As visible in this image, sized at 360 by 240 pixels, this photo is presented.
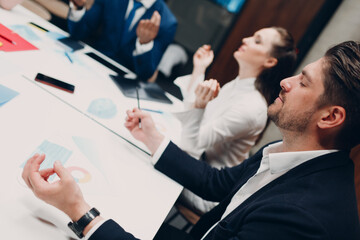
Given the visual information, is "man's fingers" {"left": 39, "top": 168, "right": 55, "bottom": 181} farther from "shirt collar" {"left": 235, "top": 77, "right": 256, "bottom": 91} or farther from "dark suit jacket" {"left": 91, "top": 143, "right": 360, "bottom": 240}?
"shirt collar" {"left": 235, "top": 77, "right": 256, "bottom": 91}

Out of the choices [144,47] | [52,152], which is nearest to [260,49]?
[144,47]

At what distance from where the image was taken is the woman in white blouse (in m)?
1.21

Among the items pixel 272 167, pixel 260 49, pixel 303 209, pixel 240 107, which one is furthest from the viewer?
pixel 260 49

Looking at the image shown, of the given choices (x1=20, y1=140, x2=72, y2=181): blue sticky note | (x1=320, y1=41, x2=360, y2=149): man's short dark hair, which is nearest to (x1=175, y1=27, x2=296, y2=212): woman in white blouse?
(x1=320, y1=41, x2=360, y2=149): man's short dark hair

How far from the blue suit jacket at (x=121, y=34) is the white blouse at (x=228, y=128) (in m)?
0.55

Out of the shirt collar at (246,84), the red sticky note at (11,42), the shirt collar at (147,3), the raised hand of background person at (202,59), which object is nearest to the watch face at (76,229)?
the red sticky note at (11,42)

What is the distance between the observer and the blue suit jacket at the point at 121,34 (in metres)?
1.67

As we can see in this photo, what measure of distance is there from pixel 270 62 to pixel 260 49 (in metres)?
0.10

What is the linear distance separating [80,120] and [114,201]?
0.37 metres

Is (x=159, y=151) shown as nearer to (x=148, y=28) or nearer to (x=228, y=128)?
(x=228, y=128)

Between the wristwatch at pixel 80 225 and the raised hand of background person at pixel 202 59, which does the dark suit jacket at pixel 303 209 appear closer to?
the wristwatch at pixel 80 225

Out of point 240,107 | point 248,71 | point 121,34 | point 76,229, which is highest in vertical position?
point 248,71

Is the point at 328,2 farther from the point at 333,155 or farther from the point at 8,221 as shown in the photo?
the point at 8,221

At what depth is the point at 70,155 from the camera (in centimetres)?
76
